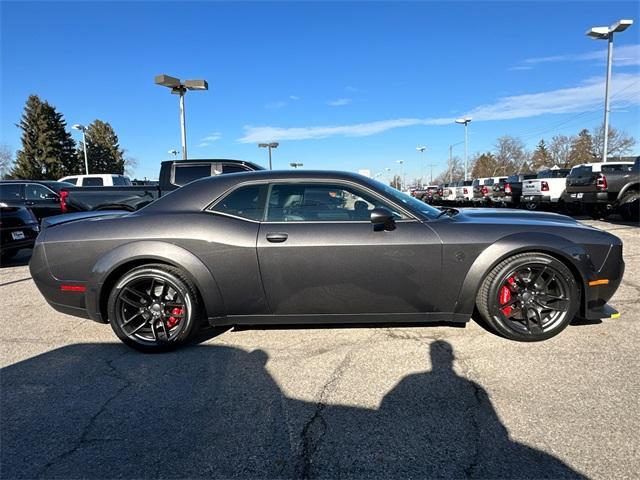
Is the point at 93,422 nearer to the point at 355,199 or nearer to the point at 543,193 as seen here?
the point at 355,199

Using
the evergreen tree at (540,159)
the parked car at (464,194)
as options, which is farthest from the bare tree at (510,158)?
the parked car at (464,194)

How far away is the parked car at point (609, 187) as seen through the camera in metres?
10.9

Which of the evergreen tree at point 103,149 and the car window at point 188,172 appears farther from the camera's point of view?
the evergreen tree at point 103,149

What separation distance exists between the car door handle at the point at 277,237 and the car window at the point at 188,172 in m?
5.96

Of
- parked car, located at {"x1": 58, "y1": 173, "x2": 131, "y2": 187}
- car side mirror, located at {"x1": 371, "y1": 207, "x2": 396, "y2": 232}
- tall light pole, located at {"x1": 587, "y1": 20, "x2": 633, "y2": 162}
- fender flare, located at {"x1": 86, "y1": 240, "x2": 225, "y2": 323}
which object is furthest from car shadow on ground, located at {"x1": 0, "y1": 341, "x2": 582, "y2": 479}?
tall light pole, located at {"x1": 587, "y1": 20, "x2": 633, "y2": 162}

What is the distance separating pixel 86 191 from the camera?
9625mm

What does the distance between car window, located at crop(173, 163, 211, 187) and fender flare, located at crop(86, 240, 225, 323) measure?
559cm

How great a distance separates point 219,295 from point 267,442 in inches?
53.7

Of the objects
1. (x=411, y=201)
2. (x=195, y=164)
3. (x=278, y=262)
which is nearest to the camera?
(x=278, y=262)

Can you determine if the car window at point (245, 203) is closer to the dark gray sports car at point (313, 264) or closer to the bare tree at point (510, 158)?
the dark gray sports car at point (313, 264)

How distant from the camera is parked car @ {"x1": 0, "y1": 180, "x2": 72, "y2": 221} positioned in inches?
449

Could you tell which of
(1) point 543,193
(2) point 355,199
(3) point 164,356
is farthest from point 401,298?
(1) point 543,193

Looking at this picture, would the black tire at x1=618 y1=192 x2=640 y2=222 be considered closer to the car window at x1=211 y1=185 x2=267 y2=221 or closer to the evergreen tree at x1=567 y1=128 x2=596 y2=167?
the car window at x1=211 y1=185 x2=267 y2=221

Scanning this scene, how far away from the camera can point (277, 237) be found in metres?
3.08
